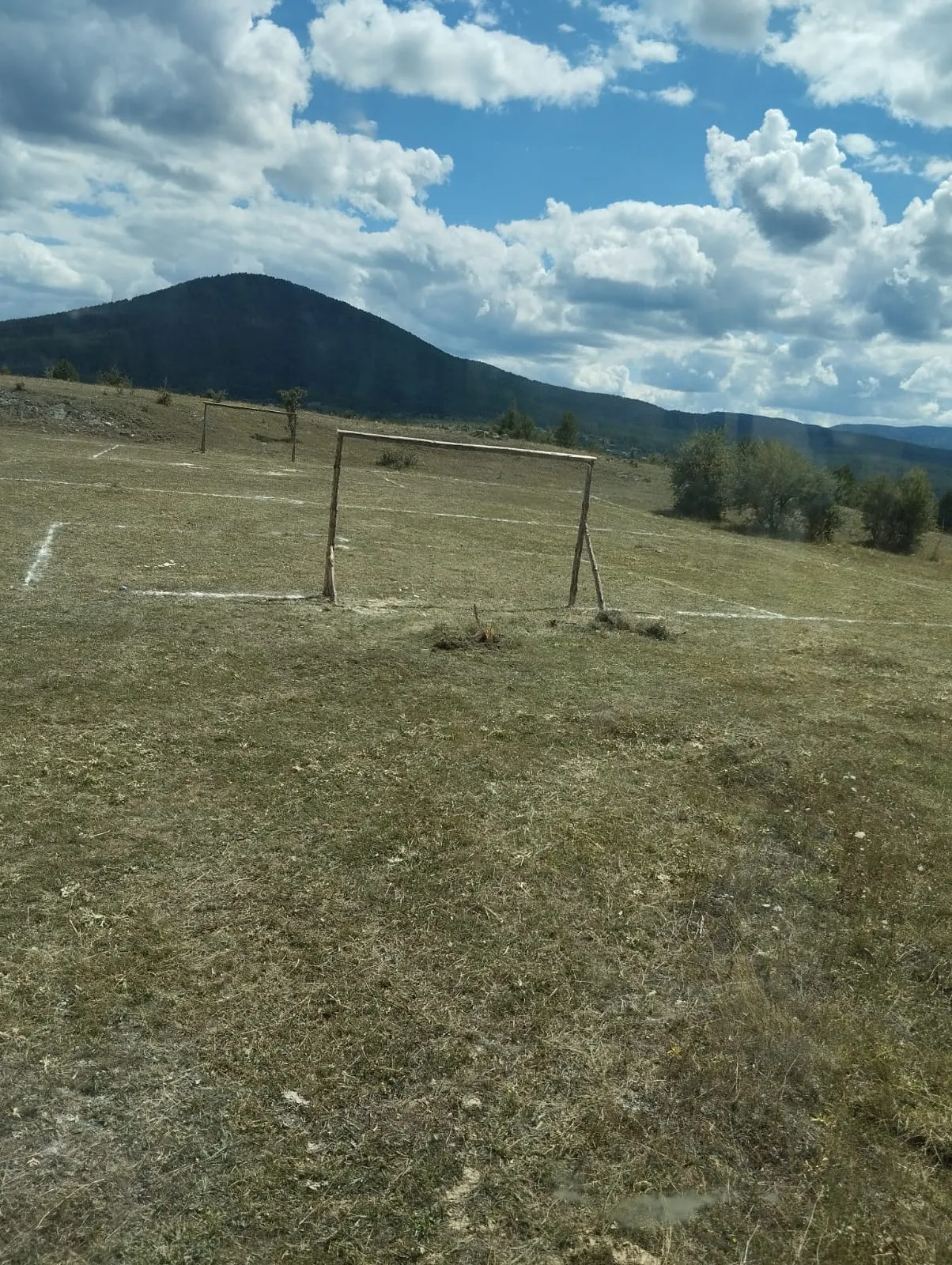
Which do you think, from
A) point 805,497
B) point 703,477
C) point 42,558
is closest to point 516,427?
point 703,477

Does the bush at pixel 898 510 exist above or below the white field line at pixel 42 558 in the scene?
above

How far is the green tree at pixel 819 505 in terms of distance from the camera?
86.7 ft

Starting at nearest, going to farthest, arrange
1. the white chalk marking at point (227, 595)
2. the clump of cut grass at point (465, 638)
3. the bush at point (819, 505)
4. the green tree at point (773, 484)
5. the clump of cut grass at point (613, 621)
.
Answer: the clump of cut grass at point (465, 638), the white chalk marking at point (227, 595), the clump of cut grass at point (613, 621), the bush at point (819, 505), the green tree at point (773, 484)

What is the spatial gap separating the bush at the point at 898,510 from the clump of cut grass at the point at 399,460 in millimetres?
15904

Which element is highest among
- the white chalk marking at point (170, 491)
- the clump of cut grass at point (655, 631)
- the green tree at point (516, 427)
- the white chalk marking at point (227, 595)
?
the green tree at point (516, 427)

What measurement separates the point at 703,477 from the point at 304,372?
175 m

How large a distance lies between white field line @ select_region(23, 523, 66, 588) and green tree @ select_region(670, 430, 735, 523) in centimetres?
2180

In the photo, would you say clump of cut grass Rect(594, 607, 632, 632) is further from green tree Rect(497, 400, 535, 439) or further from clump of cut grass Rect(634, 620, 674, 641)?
green tree Rect(497, 400, 535, 439)

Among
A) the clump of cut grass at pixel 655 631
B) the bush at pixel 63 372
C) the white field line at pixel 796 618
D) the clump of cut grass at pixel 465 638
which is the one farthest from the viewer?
the bush at pixel 63 372

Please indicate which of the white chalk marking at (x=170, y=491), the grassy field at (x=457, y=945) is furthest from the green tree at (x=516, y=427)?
the grassy field at (x=457, y=945)

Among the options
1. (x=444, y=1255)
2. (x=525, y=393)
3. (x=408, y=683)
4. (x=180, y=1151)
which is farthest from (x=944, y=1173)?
(x=525, y=393)

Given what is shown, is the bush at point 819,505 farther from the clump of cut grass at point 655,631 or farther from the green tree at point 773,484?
the clump of cut grass at point 655,631

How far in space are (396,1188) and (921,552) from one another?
29.0 metres

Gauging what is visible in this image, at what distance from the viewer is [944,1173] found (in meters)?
2.88
